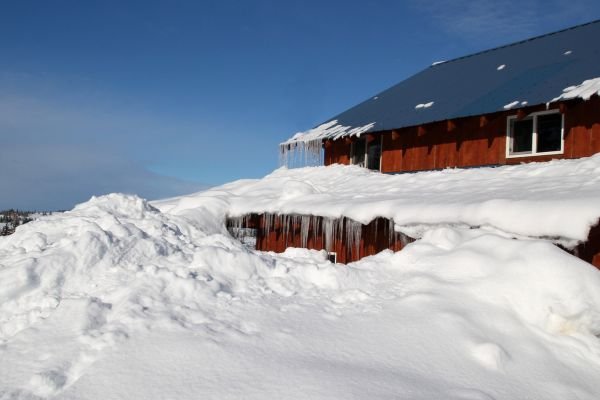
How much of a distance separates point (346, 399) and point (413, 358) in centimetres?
93

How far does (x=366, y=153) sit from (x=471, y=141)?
3147 millimetres

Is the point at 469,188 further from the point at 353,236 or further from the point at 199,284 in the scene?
the point at 199,284

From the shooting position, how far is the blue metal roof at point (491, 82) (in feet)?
30.0

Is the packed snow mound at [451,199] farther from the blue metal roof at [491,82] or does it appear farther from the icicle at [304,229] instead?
the blue metal roof at [491,82]

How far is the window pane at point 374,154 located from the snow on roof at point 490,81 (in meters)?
0.62

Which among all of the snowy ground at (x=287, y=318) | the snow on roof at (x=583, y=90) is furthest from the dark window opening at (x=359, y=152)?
the snowy ground at (x=287, y=318)

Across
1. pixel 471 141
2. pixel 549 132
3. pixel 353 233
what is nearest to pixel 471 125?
pixel 471 141

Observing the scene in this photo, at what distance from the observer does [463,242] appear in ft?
18.2

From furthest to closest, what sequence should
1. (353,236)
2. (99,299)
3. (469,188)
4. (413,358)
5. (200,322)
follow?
(353,236) → (469,188) → (99,299) → (200,322) → (413,358)

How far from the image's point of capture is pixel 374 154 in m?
12.2

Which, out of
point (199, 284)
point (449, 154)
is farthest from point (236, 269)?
point (449, 154)

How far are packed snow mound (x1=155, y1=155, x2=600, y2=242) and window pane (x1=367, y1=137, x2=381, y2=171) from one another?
28.6 inches

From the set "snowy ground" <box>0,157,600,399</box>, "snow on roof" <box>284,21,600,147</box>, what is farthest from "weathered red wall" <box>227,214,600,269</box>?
"snow on roof" <box>284,21,600,147</box>

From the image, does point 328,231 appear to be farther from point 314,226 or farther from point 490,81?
point 490,81
